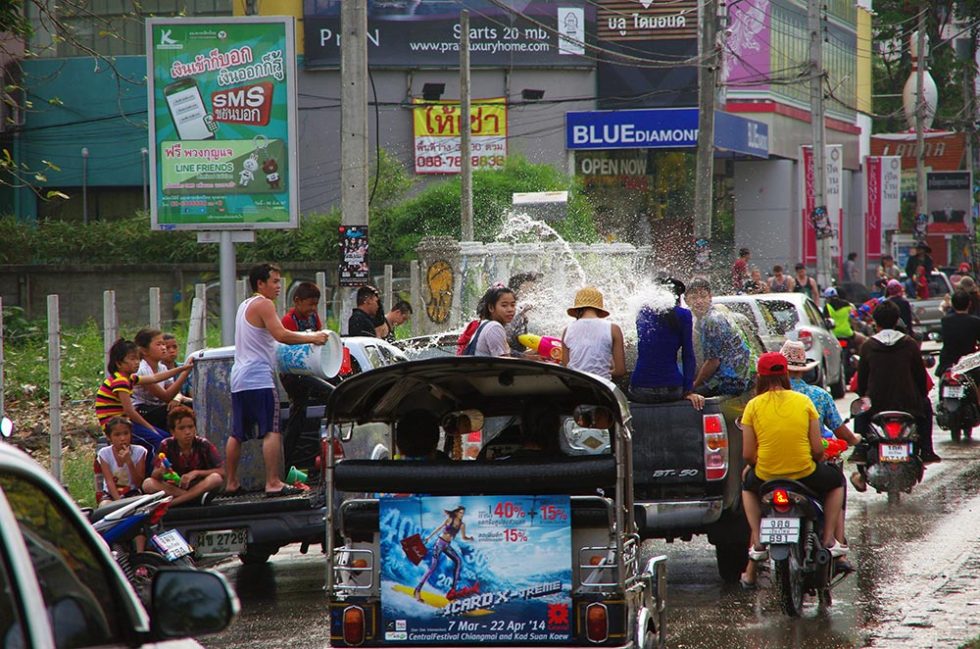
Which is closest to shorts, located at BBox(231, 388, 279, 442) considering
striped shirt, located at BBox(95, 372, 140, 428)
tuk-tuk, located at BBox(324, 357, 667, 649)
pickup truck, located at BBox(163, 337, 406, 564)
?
pickup truck, located at BBox(163, 337, 406, 564)

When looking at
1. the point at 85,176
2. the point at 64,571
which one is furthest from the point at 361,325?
the point at 85,176

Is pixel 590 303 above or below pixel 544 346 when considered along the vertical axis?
above

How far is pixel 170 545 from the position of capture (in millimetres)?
8812

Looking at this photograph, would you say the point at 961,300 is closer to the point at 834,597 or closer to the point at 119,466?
the point at 834,597

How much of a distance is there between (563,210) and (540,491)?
23.2 metres

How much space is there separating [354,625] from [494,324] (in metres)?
5.11

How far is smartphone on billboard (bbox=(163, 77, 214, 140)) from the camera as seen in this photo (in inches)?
650

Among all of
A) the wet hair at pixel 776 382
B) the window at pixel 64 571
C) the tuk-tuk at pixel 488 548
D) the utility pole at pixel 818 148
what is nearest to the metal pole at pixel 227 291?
the wet hair at pixel 776 382

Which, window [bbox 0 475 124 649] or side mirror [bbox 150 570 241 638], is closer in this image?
window [bbox 0 475 124 649]

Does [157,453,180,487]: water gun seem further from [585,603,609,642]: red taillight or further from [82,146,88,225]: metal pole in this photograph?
[82,146,88,225]: metal pole

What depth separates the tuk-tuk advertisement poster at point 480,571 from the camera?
6.40 metres

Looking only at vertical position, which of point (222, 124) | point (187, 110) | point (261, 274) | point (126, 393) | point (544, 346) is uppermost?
point (187, 110)

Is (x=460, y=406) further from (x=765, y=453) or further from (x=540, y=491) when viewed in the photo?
(x=765, y=453)

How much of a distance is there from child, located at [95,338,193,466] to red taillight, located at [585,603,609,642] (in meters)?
5.32
